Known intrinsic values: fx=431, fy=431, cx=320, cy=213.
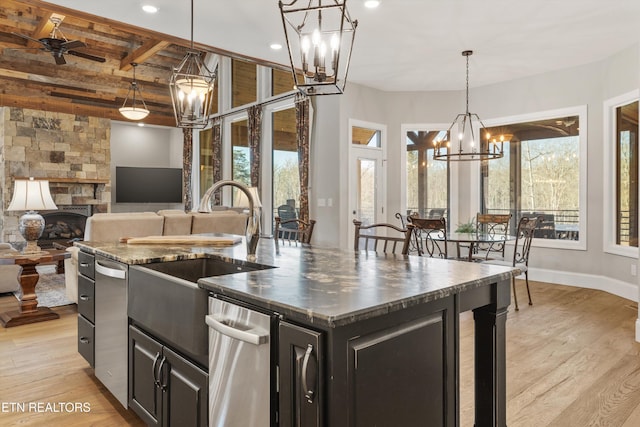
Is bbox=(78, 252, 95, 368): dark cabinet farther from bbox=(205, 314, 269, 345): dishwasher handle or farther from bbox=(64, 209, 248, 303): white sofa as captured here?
bbox=(205, 314, 269, 345): dishwasher handle

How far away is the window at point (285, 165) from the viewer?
23.4 feet

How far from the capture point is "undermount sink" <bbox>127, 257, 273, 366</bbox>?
62.3 inches

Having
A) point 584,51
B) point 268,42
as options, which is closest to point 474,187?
point 584,51

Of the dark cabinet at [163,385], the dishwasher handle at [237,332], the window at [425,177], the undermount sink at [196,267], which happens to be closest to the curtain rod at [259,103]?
the window at [425,177]

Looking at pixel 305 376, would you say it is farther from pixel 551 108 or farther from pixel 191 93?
pixel 551 108

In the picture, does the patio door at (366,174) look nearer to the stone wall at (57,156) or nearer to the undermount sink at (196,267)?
the undermount sink at (196,267)

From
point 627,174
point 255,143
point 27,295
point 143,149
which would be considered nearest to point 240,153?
point 255,143

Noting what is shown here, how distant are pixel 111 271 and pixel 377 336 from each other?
5.28 feet

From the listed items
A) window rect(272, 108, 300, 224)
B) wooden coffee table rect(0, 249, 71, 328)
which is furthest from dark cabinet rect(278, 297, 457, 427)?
window rect(272, 108, 300, 224)

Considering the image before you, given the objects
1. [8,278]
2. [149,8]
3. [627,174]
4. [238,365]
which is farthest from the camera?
[627,174]

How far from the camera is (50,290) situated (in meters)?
5.18

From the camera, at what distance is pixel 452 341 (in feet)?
4.93

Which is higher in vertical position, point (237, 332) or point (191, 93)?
point (191, 93)

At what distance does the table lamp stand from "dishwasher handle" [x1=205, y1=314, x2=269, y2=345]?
350 cm
